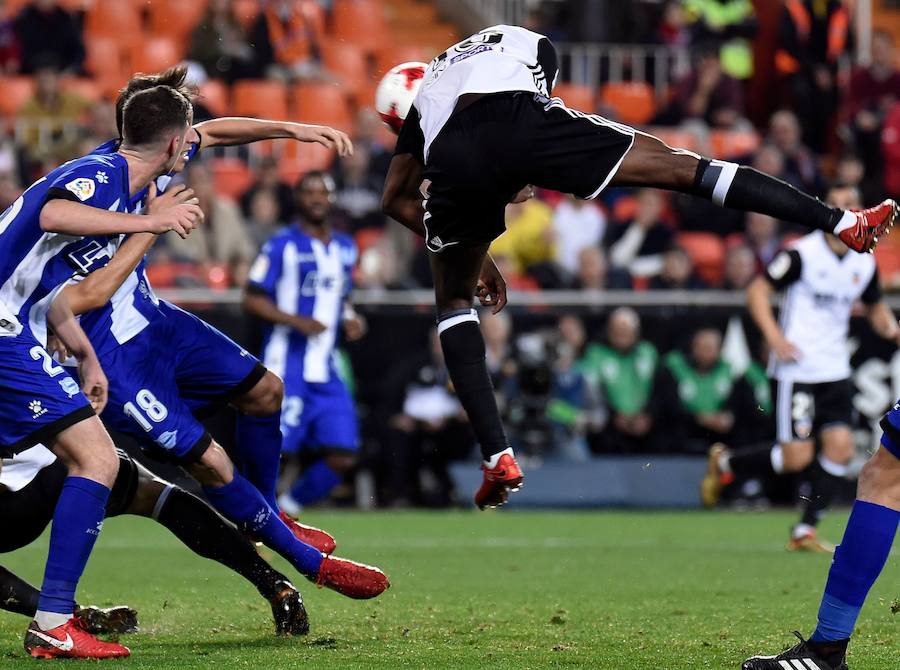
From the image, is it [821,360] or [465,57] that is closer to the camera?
[465,57]

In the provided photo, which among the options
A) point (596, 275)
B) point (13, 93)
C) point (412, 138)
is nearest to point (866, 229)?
point (412, 138)

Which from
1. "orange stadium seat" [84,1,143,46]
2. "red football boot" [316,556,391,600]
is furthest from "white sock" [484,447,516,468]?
"orange stadium seat" [84,1,143,46]

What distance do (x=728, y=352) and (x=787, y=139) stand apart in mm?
3489

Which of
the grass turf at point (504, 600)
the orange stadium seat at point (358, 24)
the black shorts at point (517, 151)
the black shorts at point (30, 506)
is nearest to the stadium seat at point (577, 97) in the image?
the orange stadium seat at point (358, 24)

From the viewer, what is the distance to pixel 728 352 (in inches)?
545

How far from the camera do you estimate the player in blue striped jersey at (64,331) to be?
5613 mm

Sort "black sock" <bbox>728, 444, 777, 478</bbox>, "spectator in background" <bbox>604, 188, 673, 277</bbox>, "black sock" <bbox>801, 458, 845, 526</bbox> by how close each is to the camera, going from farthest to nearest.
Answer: "spectator in background" <bbox>604, 188, 673, 277</bbox>, "black sock" <bbox>728, 444, 777, 478</bbox>, "black sock" <bbox>801, 458, 845, 526</bbox>

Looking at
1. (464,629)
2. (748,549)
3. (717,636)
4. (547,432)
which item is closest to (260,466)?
(464,629)

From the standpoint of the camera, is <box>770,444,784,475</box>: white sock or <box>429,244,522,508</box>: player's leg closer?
<box>429,244,522,508</box>: player's leg

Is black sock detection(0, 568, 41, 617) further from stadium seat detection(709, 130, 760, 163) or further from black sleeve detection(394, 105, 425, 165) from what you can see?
stadium seat detection(709, 130, 760, 163)

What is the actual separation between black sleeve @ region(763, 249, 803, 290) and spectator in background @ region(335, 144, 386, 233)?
16.5 feet

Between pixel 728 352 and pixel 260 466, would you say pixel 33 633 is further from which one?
pixel 728 352

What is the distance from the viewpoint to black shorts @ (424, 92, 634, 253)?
19.7 feet

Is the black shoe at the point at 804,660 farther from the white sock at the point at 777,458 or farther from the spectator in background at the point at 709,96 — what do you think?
the spectator in background at the point at 709,96
